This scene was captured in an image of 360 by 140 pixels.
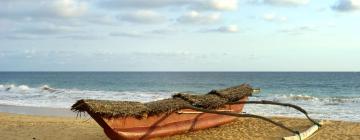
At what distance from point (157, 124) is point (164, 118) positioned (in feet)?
0.63

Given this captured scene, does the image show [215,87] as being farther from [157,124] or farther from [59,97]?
[157,124]

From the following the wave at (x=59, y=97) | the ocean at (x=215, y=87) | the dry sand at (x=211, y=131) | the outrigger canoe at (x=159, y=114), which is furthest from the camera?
the wave at (x=59, y=97)

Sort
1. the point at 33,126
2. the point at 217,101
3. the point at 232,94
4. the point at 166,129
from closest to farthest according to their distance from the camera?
the point at 166,129 < the point at 217,101 < the point at 232,94 < the point at 33,126

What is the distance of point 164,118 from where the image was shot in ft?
28.4

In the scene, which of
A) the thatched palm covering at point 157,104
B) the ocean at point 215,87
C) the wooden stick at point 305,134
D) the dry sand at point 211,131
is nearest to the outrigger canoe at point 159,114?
the thatched palm covering at point 157,104

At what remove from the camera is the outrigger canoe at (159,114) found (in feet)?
24.6

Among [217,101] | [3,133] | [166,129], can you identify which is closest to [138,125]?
[166,129]

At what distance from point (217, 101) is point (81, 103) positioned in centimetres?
353

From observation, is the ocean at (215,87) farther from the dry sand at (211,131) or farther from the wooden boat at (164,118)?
the wooden boat at (164,118)

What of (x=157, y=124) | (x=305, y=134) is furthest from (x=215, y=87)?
(x=157, y=124)

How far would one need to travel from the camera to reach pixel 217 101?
9.88 m

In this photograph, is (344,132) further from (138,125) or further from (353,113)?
(353,113)

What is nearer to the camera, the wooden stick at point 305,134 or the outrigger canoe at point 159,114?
the outrigger canoe at point 159,114

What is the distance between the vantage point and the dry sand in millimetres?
9648
